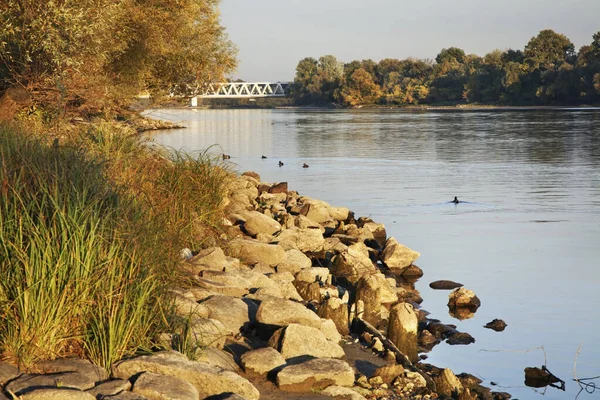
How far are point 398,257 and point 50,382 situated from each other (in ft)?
31.9

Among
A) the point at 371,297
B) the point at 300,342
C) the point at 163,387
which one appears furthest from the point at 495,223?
the point at 163,387

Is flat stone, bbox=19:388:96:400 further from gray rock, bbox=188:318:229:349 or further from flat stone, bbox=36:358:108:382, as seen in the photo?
gray rock, bbox=188:318:229:349

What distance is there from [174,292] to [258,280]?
1.96 meters

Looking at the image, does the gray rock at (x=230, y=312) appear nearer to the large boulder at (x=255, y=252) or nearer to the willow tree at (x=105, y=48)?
the large boulder at (x=255, y=252)

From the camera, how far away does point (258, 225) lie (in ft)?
44.7

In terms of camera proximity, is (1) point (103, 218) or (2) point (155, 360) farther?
(1) point (103, 218)

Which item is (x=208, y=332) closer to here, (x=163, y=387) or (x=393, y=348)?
(x=163, y=387)

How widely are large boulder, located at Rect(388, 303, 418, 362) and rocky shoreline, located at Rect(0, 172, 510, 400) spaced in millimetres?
11

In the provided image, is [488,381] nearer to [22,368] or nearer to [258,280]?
[258,280]

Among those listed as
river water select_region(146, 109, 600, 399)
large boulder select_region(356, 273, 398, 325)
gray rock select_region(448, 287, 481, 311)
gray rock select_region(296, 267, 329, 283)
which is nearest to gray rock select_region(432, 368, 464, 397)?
river water select_region(146, 109, 600, 399)

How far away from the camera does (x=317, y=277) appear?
11391 mm

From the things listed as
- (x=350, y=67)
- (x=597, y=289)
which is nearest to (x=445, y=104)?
(x=350, y=67)

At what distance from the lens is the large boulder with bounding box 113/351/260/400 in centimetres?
630

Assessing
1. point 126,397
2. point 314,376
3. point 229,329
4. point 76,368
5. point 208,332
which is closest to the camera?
point 126,397
